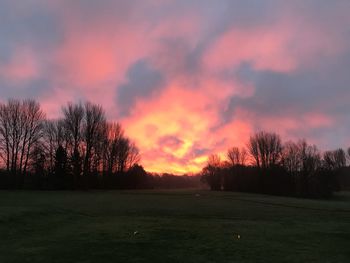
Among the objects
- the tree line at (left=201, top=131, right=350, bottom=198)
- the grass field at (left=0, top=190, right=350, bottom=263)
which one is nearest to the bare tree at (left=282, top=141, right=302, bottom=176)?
the tree line at (left=201, top=131, right=350, bottom=198)

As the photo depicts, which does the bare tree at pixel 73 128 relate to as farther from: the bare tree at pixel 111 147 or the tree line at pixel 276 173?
the tree line at pixel 276 173

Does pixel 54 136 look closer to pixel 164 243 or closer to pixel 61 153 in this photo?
pixel 61 153

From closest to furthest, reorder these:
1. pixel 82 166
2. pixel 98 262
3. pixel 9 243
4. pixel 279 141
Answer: pixel 98 262 < pixel 9 243 < pixel 82 166 < pixel 279 141

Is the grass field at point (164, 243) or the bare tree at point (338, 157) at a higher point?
the bare tree at point (338, 157)

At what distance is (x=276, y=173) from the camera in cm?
11006

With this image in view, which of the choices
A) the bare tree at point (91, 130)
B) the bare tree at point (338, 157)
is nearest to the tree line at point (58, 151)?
the bare tree at point (91, 130)

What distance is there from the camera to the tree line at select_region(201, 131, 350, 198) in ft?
357

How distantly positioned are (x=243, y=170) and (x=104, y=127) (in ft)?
159

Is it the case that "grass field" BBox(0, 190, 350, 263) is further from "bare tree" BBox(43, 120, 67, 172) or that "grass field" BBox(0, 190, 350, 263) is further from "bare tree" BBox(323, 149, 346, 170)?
"bare tree" BBox(323, 149, 346, 170)

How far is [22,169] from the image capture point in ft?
284

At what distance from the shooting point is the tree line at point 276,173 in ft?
357

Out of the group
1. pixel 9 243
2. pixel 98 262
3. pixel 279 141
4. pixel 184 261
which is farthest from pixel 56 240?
pixel 279 141

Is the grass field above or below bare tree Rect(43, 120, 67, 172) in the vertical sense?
below

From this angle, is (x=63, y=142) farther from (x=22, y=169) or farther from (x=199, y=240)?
(x=199, y=240)
